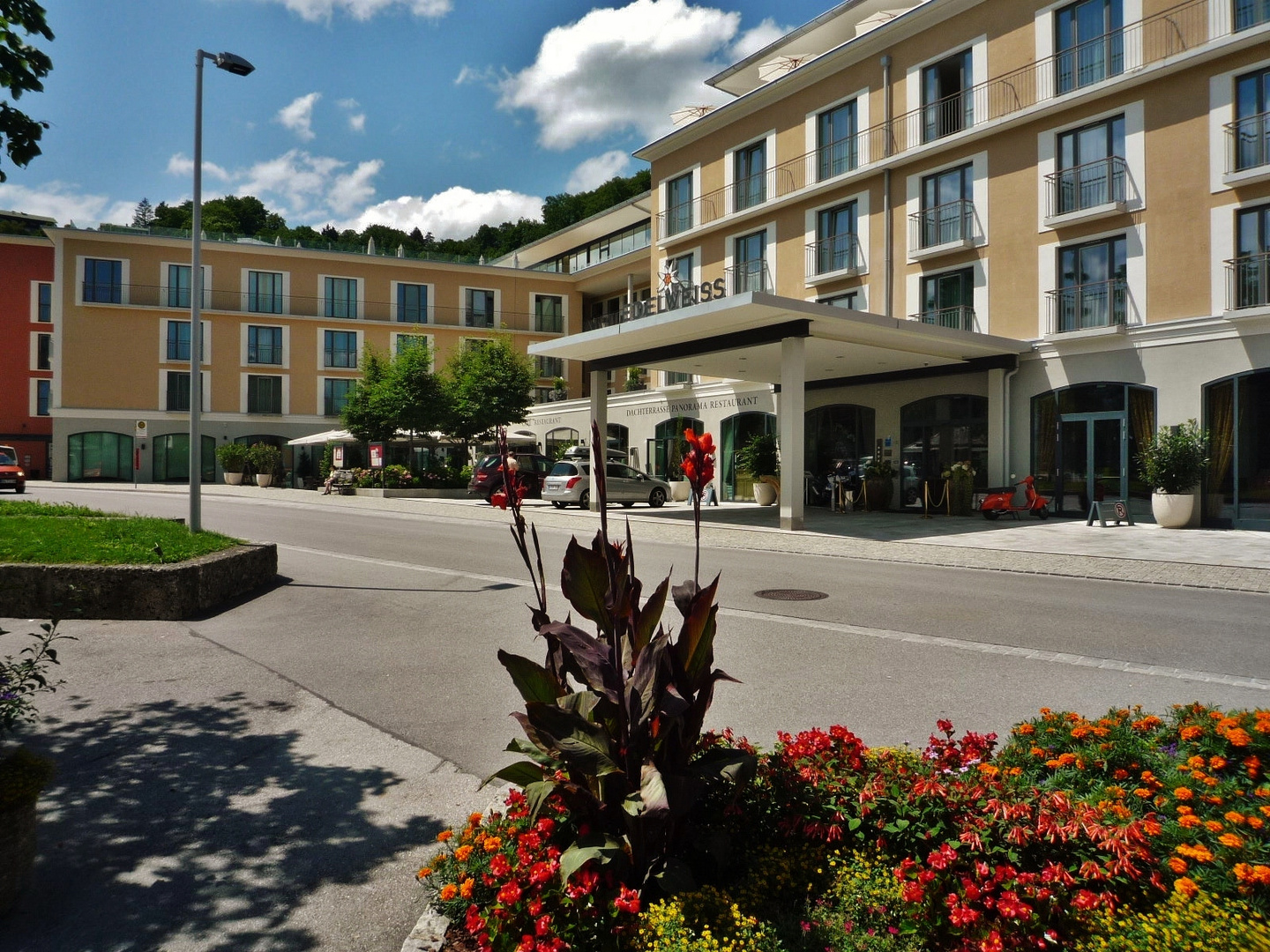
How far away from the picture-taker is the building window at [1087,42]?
2042cm

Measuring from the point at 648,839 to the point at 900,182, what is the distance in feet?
86.3

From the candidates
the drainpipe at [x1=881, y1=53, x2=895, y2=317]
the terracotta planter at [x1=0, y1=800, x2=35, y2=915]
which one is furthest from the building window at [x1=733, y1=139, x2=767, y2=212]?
the terracotta planter at [x1=0, y1=800, x2=35, y2=915]

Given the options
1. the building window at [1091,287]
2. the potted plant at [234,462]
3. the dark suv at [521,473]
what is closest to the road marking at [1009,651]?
the building window at [1091,287]

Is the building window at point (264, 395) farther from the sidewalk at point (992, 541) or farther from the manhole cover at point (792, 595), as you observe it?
the manhole cover at point (792, 595)

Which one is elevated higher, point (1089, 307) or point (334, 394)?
point (334, 394)

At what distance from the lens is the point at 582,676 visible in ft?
8.62

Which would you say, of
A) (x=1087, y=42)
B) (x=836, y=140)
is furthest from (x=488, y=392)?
(x=1087, y=42)

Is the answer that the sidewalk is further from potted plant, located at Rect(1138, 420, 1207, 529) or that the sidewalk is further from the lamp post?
the lamp post

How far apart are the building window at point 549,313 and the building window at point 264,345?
52.9 ft

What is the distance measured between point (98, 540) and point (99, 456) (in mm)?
44386

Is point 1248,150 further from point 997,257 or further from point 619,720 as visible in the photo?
point 619,720

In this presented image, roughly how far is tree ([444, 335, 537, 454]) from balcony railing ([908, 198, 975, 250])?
1936cm

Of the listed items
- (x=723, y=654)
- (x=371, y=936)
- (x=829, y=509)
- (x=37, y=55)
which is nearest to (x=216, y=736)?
(x=371, y=936)

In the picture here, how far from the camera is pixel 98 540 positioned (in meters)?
9.10
